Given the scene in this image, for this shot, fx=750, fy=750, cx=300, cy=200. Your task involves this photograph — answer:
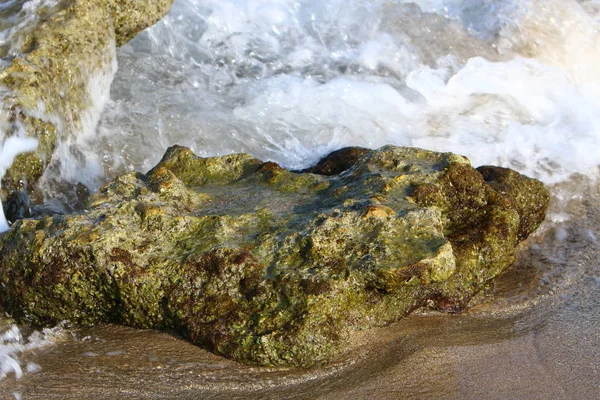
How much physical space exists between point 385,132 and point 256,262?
2694mm

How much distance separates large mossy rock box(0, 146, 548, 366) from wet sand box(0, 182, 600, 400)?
0.25 ft

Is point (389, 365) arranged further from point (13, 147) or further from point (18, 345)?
point (13, 147)

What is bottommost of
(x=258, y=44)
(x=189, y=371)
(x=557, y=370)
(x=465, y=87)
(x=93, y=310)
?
(x=557, y=370)

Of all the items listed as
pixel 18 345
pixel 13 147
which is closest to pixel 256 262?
pixel 18 345

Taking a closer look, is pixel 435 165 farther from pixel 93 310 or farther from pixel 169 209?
pixel 93 310

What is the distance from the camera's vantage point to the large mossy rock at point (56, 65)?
4129 millimetres

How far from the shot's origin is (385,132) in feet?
18.0

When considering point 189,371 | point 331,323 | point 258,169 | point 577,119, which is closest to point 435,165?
point 258,169

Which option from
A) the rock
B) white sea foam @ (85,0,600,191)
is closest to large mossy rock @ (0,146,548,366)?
the rock

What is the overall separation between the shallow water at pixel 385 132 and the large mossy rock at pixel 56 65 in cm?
17

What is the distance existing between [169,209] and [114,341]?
2.07ft

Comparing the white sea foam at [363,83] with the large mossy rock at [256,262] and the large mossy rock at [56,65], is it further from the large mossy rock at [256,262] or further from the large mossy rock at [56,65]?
the large mossy rock at [256,262]

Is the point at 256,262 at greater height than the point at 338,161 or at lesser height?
lesser

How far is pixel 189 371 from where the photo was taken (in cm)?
281
